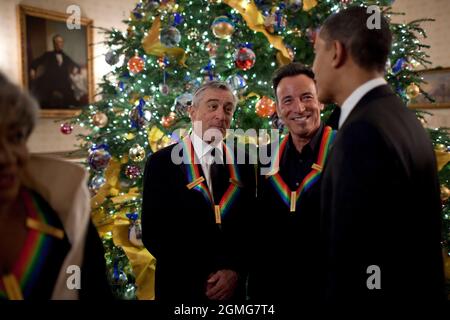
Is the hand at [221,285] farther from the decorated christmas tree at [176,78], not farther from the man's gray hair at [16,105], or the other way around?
the man's gray hair at [16,105]

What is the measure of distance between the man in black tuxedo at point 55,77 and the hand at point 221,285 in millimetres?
4637

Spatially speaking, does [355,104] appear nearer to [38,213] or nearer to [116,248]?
[38,213]

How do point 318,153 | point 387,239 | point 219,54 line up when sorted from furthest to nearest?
point 219,54 < point 318,153 < point 387,239

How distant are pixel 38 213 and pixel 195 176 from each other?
1.11 m

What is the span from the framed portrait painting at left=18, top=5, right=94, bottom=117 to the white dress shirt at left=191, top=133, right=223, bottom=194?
389 centimetres

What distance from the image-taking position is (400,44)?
3.19m

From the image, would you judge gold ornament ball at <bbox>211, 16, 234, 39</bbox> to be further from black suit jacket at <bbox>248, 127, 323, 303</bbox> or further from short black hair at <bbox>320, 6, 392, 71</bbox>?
short black hair at <bbox>320, 6, 392, 71</bbox>

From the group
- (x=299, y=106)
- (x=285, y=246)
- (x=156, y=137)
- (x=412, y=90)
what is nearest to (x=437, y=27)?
(x=412, y=90)

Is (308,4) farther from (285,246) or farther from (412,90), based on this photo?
(285,246)

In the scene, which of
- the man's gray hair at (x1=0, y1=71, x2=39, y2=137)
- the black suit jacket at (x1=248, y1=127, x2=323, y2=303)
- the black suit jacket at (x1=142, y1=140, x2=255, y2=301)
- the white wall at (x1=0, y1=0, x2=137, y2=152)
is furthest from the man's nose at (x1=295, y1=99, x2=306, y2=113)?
the white wall at (x1=0, y1=0, x2=137, y2=152)

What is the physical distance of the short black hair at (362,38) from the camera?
1351 millimetres

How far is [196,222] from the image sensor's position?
193 cm

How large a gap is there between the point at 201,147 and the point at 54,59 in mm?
4612

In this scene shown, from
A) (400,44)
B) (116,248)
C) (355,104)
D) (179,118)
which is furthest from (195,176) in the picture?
(400,44)
